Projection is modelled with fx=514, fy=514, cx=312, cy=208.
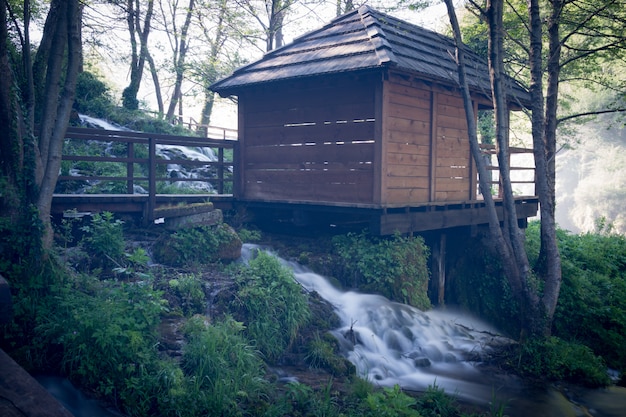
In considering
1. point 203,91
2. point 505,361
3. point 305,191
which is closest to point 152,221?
point 305,191

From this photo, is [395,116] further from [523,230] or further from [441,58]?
[523,230]

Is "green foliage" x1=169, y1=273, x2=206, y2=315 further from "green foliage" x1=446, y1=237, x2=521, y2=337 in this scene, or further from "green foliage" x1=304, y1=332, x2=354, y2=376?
"green foliage" x1=446, y1=237, x2=521, y2=337

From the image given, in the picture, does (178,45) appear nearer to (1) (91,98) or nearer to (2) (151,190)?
(1) (91,98)

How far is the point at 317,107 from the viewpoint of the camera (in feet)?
37.5

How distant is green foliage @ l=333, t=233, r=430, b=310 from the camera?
1016cm

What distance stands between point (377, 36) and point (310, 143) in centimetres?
267

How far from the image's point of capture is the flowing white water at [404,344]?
767 cm


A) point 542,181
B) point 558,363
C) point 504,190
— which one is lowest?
point 558,363

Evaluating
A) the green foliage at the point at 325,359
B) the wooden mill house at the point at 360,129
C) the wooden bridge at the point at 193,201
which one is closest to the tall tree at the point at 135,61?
the wooden bridge at the point at 193,201

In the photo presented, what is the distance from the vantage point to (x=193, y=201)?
11055mm

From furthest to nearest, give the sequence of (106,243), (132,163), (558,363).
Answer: (132,163)
(558,363)
(106,243)

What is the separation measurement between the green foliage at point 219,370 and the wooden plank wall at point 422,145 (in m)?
5.03

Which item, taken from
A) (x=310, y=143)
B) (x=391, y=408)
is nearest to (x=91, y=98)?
(x=310, y=143)

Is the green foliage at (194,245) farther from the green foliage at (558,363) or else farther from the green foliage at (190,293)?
the green foliage at (558,363)
